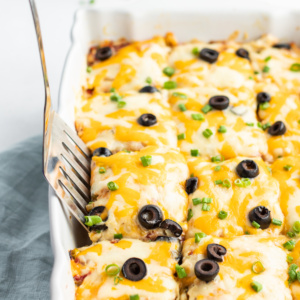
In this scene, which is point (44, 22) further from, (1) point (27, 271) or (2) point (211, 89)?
(1) point (27, 271)

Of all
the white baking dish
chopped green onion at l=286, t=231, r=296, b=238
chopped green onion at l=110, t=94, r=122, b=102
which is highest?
the white baking dish

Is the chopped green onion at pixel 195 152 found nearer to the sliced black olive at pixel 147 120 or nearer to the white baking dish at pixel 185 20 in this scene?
the sliced black olive at pixel 147 120

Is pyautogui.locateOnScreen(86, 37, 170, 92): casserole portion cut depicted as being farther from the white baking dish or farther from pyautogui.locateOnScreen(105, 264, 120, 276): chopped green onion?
pyautogui.locateOnScreen(105, 264, 120, 276): chopped green onion

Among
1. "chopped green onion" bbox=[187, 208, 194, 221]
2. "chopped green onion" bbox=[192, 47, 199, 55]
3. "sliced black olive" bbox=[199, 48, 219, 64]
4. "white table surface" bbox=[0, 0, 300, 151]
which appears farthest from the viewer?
"white table surface" bbox=[0, 0, 300, 151]

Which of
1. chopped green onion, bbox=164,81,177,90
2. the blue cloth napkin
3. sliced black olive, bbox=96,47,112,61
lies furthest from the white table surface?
chopped green onion, bbox=164,81,177,90

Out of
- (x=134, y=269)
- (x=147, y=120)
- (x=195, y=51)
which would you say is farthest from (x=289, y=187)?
(x=195, y=51)

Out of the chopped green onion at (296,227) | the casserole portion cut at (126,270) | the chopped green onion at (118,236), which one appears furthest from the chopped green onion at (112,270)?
the chopped green onion at (296,227)
